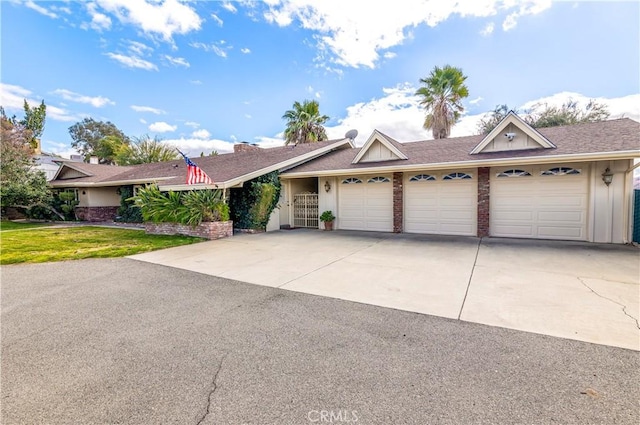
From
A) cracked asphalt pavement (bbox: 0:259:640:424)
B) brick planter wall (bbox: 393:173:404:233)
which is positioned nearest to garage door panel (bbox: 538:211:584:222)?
brick planter wall (bbox: 393:173:404:233)

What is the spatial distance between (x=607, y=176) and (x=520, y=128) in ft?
9.19

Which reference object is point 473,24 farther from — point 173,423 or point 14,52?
point 14,52

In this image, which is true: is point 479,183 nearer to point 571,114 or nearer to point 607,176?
point 607,176

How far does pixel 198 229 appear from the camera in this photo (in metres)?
11.1

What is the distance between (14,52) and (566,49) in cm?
2415

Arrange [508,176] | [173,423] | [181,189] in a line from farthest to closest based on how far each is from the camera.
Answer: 1. [181,189]
2. [508,176]
3. [173,423]

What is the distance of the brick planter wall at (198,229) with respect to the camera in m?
10.9

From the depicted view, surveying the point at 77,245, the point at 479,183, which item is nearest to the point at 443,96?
the point at 479,183

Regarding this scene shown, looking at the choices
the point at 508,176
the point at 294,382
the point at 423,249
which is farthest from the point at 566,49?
the point at 294,382

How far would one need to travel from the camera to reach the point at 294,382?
262 centimetres

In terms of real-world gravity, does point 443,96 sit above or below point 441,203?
above

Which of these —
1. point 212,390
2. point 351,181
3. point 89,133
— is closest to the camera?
point 212,390

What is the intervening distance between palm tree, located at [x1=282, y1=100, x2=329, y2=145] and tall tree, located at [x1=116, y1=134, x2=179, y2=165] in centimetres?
1510

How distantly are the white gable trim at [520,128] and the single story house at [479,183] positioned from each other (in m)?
0.03
